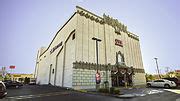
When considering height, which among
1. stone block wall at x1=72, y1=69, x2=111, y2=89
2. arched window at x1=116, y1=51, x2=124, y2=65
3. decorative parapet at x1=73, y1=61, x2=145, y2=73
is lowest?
stone block wall at x1=72, y1=69, x2=111, y2=89

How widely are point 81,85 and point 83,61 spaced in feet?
12.9

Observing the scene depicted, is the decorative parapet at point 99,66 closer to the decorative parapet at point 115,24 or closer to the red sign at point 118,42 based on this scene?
the red sign at point 118,42

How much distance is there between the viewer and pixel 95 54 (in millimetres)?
23266

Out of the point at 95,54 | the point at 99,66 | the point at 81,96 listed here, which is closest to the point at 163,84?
the point at 99,66

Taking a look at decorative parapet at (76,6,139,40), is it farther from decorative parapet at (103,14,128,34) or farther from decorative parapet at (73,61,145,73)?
decorative parapet at (73,61,145,73)

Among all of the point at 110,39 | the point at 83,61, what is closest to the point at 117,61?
the point at 110,39

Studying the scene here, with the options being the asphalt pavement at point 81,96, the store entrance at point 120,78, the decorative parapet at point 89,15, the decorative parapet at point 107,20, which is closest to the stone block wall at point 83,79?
the asphalt pavement at point 81,96

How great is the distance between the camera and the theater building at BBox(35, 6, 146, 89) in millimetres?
20875

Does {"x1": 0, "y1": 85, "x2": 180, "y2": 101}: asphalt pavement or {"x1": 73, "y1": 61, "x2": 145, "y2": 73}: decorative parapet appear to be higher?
{"x1": 73, "y1": 61, "x2": 145, "y2": 73}: decorative parapet

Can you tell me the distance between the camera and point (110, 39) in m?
27.2

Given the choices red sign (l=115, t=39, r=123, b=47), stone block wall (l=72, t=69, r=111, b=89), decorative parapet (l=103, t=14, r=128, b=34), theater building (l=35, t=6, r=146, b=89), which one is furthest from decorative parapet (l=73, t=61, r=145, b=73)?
decorative parapet (l=103, t=14, r=128, b=34)

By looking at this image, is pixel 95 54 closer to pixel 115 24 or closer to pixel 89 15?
pixel 89 15

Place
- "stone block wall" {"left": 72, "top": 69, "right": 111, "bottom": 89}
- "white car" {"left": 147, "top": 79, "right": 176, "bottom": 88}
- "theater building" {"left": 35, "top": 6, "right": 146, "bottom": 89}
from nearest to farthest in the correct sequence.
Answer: "stone block wall" {"left": 72, "top": 69, "right": 111, "bottom": 89} < "white car" {"left": 147, "top": 79, "right": 176, "bottom": 88} < "theater building" {"left": 35, "top": 6, "right": 146, "bottom": 89}

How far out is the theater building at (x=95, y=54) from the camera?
2088 cm
